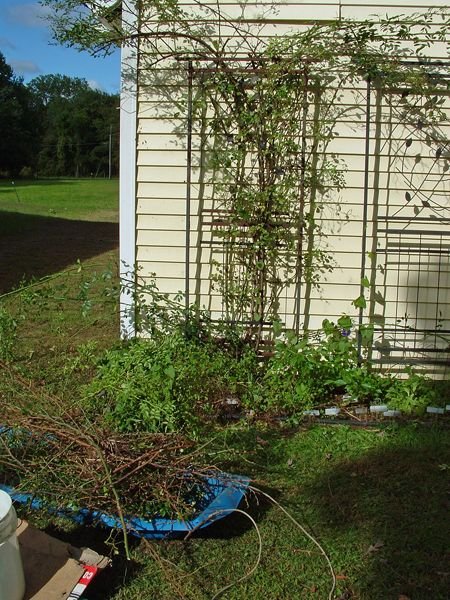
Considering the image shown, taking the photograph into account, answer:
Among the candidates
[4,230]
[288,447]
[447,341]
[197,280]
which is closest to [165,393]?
[288,447]

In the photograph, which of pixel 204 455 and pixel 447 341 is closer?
pixel 204 455

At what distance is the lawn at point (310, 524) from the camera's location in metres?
3.12

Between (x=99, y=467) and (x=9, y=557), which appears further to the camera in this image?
(x=99, y=467)

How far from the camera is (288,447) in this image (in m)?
4.50

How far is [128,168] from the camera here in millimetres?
5840

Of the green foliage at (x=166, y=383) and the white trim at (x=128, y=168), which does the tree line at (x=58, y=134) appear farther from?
the green foliage at (x=166, y=383)

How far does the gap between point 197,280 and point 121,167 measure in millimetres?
1153

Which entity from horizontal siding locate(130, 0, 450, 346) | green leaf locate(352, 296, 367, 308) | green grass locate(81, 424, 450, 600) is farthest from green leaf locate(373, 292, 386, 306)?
green grass locate(81, 424, 450, 600)

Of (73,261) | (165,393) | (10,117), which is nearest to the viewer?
(165,393)

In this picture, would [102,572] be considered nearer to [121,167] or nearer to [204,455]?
[204,455]

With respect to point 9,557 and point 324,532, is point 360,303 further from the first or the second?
point 9,557

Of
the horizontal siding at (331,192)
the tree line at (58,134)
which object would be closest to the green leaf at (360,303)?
the horizontal siding at (331,192)

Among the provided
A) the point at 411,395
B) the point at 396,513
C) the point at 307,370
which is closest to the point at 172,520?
the point at 396,513

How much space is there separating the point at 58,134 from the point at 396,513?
231ft
